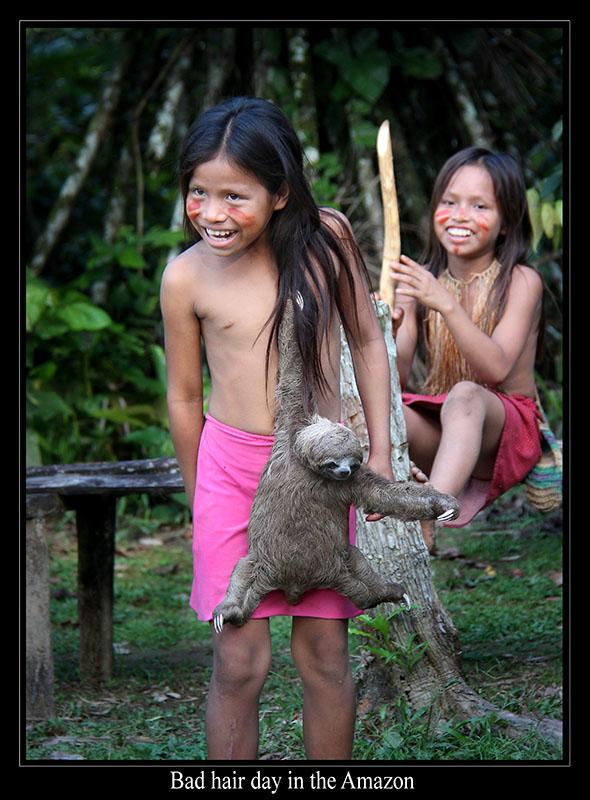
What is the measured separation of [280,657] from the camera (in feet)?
12.5

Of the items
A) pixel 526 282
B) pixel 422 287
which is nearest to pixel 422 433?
pixel 422 287

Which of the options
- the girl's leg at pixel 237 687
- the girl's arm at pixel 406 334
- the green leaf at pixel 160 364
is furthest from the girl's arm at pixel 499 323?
the green leaf at pixel 160 364

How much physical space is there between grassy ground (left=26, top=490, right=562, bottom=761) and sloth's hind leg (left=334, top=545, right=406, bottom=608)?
73 centimetres

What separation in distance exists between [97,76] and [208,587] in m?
6.18

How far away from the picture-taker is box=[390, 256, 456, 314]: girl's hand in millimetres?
3047

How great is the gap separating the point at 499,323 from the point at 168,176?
3.78m

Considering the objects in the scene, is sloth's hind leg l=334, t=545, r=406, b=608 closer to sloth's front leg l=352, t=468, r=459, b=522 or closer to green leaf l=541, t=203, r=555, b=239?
sloth's front leg l=352, t=468, r=459, b=522

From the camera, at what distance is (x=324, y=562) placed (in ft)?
7.27

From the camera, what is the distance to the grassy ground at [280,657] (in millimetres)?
2943

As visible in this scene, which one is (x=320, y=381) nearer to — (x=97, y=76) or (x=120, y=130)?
(x=120, y=130)

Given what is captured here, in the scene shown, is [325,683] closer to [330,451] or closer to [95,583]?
[330,451]

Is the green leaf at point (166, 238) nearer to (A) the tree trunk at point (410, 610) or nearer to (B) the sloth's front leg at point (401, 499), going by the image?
(A) the tree trunk at point (410, 610)

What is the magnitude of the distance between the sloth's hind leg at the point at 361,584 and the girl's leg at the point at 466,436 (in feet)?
1.89
